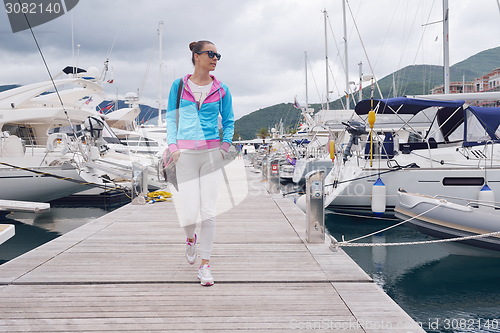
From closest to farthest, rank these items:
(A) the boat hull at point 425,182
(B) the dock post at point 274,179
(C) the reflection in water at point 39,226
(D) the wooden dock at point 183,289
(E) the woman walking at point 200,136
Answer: (D) the wooden dock at point 183,289 < (E) the woman walking at point 200,136 < (C) the reflection in water at point 39,226 < (A) the boat hull at point 425,182 < (B) the dock post at point 274,179

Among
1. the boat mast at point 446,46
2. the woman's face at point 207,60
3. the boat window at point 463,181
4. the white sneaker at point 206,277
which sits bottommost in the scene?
the white sneaker at point 206,277

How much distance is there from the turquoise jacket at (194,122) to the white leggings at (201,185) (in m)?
0.07

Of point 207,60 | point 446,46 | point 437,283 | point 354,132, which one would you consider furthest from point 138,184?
point 446,46

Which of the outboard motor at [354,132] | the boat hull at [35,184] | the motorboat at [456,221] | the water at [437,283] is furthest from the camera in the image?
the boat hull at [35,184]

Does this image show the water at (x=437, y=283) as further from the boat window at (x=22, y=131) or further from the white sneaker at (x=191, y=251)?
the boat window at (x=22, y=131)

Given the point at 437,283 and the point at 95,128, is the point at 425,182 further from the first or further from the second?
→ the point at 95,128

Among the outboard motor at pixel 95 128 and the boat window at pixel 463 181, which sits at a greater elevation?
the outboard motor at pixel 95 128

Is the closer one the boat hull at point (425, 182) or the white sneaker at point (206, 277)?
the white sneaker at point (206, 277)

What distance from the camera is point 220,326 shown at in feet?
7.14

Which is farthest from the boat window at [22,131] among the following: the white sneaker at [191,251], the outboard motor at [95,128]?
the white sneaker at [191,251]

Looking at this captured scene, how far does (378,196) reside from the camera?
761cm

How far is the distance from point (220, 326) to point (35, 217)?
32.1 feet

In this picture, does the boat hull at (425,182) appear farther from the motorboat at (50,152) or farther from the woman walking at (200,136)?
the motorboat at (50,152)

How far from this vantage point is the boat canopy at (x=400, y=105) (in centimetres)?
811
